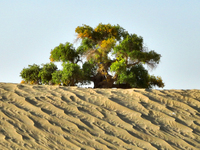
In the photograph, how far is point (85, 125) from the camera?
110 inches

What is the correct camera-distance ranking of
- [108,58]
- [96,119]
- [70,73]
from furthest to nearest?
[108,58], [70,73], [96,119]

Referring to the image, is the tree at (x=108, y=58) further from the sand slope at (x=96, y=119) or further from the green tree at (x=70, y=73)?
the sand slope at (x=96, y=119)

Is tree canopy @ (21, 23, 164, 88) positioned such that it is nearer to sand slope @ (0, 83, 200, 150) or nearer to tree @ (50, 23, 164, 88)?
tree @ (50, 23, 164, 88)

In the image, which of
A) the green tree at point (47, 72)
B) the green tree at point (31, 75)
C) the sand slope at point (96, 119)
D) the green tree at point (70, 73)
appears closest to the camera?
the sand slope at point (96, 119)

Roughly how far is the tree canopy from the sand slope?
7980mm

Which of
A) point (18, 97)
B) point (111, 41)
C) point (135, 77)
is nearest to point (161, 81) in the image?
point (135, 77)

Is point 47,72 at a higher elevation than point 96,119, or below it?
higher

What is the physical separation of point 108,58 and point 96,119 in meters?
9.63

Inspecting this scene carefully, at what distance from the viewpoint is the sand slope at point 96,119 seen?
258 cm

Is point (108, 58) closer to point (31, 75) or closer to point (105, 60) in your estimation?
point (105, 60)

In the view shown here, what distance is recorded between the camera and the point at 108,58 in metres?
12.4

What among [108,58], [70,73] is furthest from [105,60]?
[70,73]

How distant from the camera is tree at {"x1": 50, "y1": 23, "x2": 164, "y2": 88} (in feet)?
38.8

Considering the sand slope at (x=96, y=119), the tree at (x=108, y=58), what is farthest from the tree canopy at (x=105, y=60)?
the sand slope at (x=96, y=119)
